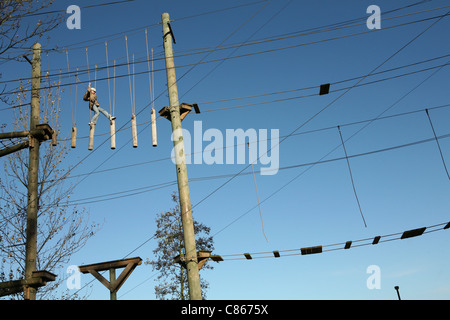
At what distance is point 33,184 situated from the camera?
31.1 feet

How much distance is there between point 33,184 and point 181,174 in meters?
3.76

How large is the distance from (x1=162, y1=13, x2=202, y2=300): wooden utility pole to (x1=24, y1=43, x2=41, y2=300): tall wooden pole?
336 cm

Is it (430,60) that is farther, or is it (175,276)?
(175,276)

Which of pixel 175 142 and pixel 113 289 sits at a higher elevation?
pixel 175 142

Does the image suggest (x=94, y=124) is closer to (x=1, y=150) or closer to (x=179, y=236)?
(x=1, y=150)

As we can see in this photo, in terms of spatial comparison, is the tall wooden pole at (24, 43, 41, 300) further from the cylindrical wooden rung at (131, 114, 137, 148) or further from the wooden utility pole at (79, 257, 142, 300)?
the cylindrical wooden rung at (131, 114, 137, 148)

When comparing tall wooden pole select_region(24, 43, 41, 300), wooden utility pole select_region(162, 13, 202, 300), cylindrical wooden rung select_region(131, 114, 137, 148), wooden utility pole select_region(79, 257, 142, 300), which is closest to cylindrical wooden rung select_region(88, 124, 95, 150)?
cylindrical wooden rung select_region(131, 114, 137, 148)

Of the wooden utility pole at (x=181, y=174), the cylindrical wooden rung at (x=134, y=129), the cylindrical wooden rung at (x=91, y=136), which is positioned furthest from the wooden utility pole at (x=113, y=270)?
the cylindrical wooden rung at (x=91, y=136)

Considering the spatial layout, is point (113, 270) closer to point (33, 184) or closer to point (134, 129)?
point (33, 184)

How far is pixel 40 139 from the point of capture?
9953 millimetres
